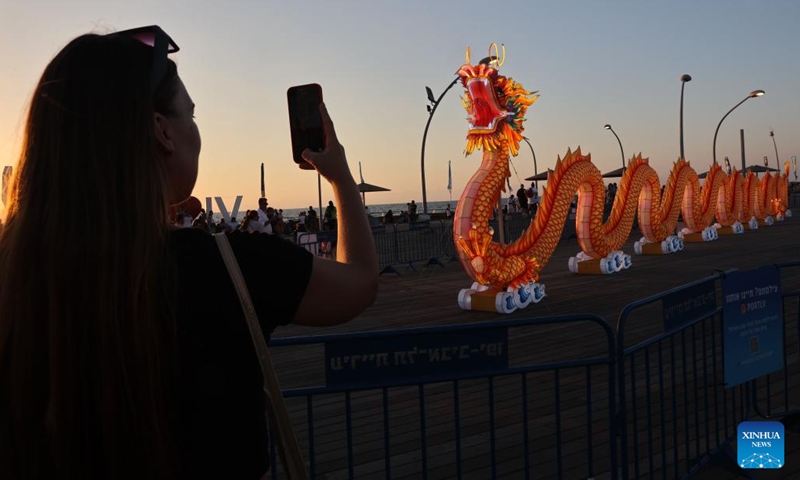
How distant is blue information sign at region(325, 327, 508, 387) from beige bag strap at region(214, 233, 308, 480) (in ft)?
4.90

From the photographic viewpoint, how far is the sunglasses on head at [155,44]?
4.08 ft

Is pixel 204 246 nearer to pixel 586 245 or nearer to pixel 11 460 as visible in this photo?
pixel 11 460

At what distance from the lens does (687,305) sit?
164 inches

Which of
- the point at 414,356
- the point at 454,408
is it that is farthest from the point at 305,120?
the point at 454,408

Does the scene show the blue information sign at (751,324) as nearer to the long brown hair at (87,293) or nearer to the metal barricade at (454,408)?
the metal barricade at (454,408)

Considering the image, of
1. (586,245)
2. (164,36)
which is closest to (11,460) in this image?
(164,36)

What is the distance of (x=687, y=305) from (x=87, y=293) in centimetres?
384

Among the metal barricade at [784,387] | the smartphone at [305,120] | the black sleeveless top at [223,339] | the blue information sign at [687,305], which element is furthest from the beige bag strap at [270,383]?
the metal barricade at [784,387]

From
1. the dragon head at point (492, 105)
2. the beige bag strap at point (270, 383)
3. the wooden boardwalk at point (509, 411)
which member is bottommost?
the wooden boardwalk at point (509, 411)

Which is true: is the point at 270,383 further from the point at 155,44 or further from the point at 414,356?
the point at 414,356

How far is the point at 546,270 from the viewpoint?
15.9 meters

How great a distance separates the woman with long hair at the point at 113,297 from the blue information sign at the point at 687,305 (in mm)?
3211

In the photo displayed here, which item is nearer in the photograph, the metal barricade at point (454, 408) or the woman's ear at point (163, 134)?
the woman's ear at point (163, 134)

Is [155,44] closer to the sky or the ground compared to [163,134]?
closer to the sky
